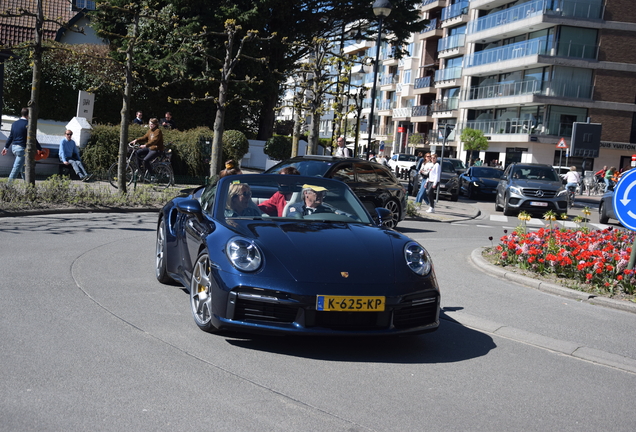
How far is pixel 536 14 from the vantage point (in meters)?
54.1

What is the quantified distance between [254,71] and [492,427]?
1152 inches

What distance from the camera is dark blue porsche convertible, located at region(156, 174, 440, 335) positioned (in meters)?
5.47

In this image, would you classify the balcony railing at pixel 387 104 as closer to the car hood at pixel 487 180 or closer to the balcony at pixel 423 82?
the balcony at pixel 423 82

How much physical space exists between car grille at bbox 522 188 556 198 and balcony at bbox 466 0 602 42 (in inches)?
1304

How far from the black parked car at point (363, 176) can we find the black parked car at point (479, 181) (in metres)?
16.4

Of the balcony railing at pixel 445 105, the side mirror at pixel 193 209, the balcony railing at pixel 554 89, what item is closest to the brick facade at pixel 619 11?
the balcony railing at pixel 554 89

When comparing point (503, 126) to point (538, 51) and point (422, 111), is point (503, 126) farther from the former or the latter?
point (422, 111)

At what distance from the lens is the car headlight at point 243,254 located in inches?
222

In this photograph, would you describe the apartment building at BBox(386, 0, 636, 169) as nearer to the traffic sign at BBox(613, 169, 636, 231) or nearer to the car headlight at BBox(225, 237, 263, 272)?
the traffic sign at BBox(613, 169, 636, 231)

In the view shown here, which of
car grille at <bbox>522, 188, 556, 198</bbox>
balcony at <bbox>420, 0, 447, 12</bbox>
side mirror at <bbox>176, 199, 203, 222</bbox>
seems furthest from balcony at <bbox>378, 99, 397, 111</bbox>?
side mirror at <bbox>176, 199, 203, 222</bbox>

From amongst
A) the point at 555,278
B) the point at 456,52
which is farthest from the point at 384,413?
the point at 456,52

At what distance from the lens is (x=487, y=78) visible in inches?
2462

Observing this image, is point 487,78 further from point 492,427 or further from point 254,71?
point 492,427

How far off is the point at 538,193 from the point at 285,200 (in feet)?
61.1
